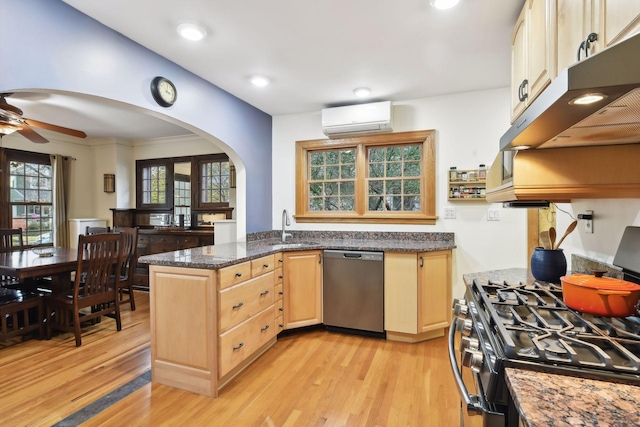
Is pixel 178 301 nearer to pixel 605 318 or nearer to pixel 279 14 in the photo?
pixel 279 14

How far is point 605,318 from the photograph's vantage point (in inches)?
43.0

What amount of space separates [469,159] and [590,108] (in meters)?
2.43

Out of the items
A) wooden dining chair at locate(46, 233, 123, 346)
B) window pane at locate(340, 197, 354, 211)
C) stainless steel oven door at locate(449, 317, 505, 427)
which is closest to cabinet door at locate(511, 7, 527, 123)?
stainless steel oven door at locate(449, 317, 505, 427)

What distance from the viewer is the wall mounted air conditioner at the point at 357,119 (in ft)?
10.5

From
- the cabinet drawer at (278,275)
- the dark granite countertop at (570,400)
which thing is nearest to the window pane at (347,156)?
the cabinet drawer at (278,275)

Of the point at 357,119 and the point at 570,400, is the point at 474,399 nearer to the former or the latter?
the point at 570,400

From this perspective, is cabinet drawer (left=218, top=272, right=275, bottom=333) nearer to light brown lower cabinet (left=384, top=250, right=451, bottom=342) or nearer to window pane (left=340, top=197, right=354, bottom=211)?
light brown lower cabinet (left=384, top=250, right=451, bottom=342)

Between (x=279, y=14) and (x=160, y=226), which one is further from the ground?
(x=279, y=14)

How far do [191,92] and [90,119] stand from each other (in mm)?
2413

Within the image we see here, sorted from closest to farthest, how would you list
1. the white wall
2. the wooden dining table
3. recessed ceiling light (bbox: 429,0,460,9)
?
1. recessed ceiling light (bbox: 429,0,460,9)
2. the wooden dining table
3. the white wall

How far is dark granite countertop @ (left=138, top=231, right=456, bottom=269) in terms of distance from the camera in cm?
210

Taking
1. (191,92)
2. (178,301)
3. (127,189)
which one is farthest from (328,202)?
(127,189)

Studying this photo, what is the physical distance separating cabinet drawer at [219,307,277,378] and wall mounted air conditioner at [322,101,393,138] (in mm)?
1942

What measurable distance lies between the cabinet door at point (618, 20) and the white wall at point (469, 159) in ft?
7.36
